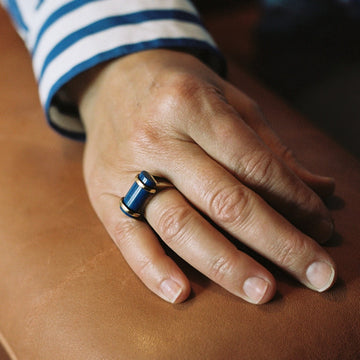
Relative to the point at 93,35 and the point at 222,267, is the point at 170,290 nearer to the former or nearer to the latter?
the point at 222,267

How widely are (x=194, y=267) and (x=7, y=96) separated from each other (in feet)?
1.19

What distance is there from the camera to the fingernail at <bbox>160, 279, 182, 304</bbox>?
0.39 metres

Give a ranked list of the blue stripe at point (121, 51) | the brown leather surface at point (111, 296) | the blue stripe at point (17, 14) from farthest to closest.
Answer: the blue stripe at point (17, 14) → the blue stripe at point (121, 51) → the brown leather surface at point (111, 296)

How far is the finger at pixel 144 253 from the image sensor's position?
15.4 inches

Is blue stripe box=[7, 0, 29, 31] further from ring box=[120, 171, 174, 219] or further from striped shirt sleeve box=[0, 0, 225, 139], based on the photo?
ring box=[120, 171, 174, 219]

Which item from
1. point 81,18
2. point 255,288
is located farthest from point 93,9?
point 255,288

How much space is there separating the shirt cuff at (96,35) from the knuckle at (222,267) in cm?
26

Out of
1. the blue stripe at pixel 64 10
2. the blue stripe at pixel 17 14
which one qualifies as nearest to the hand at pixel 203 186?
the blue stripe at pixel 64 10

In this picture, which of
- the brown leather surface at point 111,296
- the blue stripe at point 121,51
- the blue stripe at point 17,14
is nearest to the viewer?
the brown leather surface at point 111,296

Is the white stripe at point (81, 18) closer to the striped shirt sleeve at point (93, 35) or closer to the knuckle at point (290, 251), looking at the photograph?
the striped shirt sleeve at point (93, 35)

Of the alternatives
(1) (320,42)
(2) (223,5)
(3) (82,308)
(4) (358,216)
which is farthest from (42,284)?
(2) (223,5)

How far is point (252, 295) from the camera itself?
1.25 feet

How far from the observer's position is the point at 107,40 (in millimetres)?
504

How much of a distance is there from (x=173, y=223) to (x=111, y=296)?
9 centimetres
